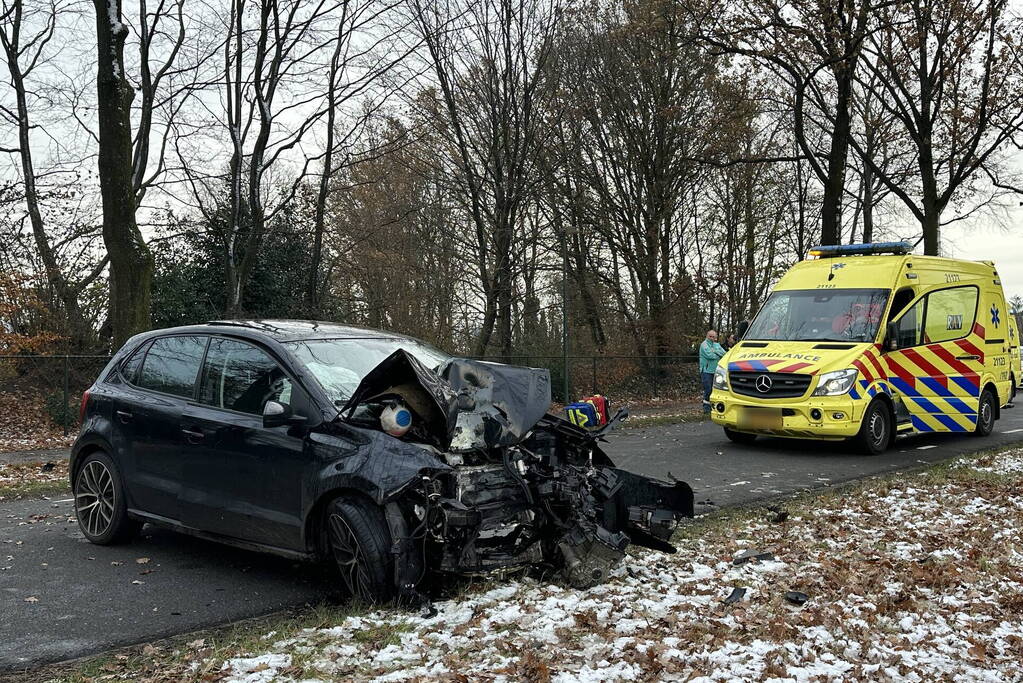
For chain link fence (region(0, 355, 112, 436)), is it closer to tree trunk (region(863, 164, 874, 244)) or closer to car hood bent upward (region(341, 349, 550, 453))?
car hood bent upward (region(341, 349, 550, 453))

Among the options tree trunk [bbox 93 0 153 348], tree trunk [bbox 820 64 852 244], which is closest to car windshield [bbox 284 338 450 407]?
tree trunk [bbox 93 0 153 348]

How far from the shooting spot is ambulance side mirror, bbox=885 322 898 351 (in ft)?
41.3

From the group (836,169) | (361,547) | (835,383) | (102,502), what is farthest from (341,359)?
(836,169)

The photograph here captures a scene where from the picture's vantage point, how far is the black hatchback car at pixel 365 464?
5316 mm

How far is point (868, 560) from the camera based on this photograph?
6305mm

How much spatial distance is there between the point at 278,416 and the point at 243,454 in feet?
1.58

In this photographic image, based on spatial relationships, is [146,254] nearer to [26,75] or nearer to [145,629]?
[145,629]

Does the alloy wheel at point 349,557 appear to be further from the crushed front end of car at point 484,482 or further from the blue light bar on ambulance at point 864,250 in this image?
the blue light bar on ambulance at point 864,250

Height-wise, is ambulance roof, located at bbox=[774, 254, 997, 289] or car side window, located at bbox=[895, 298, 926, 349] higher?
ambulance roof, located at bbox=[774, 254, 997, 289]

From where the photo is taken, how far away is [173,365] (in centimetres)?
698

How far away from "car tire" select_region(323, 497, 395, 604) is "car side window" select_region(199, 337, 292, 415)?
887mm

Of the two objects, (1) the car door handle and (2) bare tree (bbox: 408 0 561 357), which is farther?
(2) bare tree (bbox: 408 0 561 357)

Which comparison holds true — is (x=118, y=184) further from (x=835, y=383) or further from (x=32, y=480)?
(x=835, y=383)

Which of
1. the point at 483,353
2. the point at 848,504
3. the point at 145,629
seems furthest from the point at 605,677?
the point at 483,353
